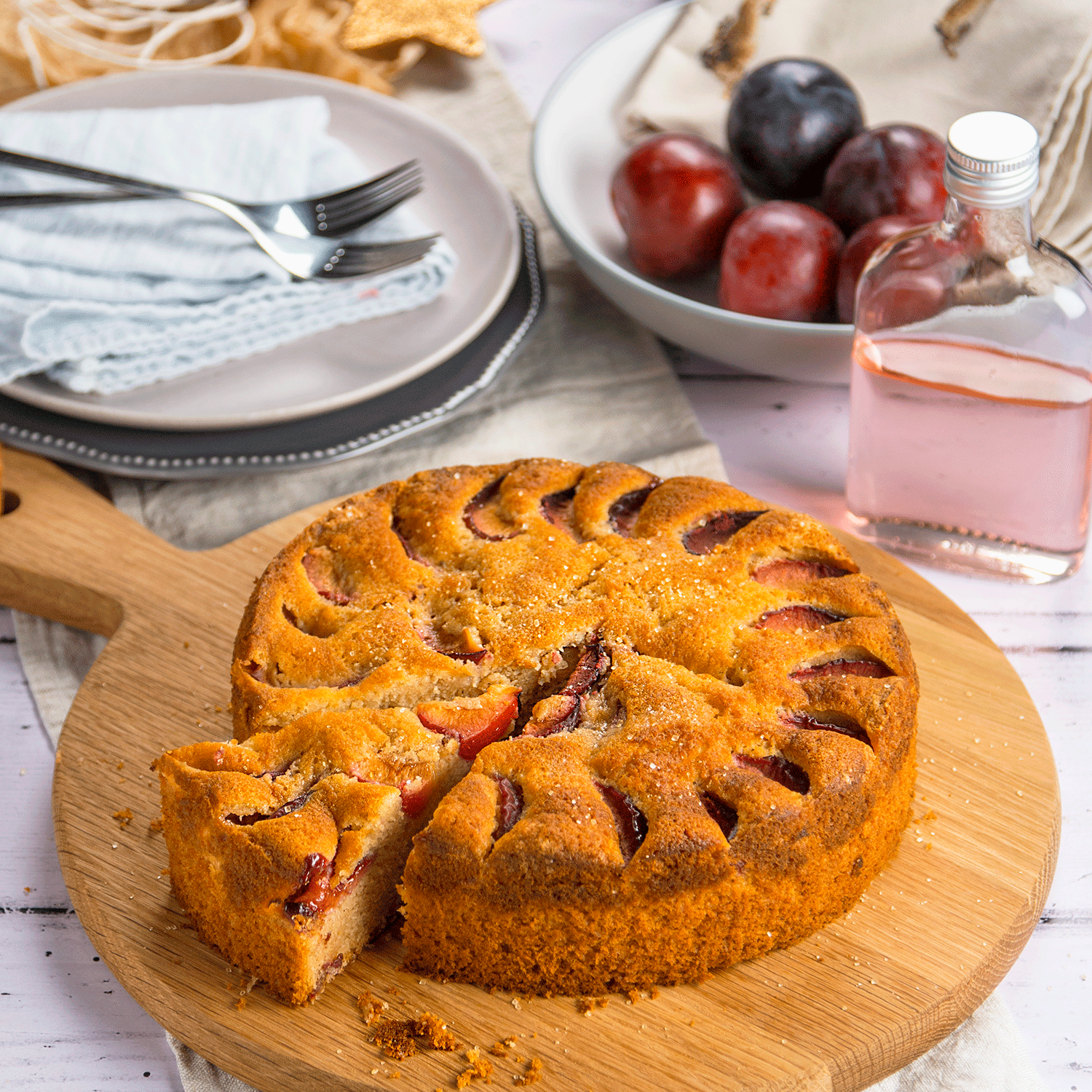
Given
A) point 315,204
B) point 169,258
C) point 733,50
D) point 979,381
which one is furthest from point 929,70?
point 169,258

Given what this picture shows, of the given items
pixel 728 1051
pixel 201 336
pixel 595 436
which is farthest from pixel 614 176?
pixel 728 1051

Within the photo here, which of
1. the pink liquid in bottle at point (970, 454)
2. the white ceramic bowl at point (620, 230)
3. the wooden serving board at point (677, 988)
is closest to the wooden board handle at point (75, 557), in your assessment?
the wooden serving board at point (677, 988)

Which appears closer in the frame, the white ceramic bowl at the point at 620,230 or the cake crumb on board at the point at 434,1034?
the cake crumb on board at the point at 434,1034

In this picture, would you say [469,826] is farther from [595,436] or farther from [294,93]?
[294,93]

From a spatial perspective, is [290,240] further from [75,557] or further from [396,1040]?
[396,1040]

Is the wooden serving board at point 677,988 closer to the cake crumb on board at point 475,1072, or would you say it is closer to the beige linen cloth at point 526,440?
the cake crumb on board at point 475,1072

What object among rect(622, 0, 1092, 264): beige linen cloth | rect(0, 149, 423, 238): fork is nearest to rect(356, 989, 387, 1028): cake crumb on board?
rect(0, 149, 423, 238): fork
